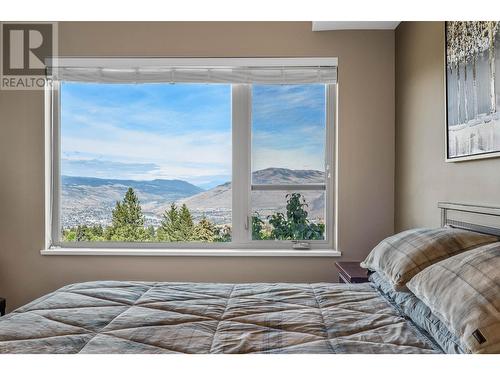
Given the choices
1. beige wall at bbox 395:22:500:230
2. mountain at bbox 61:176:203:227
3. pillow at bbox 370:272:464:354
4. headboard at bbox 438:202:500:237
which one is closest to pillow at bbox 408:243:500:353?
pillow at bbox 370:272:464:354

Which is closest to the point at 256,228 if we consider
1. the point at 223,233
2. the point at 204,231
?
the point at 223,233

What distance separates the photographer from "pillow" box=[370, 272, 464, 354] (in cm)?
120

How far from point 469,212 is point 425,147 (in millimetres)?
709

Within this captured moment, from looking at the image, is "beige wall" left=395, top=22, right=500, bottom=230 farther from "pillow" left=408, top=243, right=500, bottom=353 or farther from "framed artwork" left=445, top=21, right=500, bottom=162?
"pillow" left=408, top=243, right=500, bottom=353

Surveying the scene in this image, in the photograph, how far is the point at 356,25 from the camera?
9.91ft

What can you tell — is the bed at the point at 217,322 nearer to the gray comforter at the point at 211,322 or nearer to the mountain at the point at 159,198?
the gray comforter at the point at 211,322

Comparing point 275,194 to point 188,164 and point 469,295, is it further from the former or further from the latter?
point 469,295

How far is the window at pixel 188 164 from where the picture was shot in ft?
11.1

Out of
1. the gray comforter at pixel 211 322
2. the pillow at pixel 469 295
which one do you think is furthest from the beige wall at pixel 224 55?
the pillow at pixel 469 295

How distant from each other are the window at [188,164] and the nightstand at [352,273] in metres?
0.50

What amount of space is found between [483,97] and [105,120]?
2.77 metres
